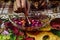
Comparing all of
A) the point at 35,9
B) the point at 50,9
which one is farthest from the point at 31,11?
the point at 50,9

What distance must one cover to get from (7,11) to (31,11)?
171mm

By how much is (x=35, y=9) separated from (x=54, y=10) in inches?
5.3

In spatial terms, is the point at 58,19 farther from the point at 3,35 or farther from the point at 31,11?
the point at 3,35

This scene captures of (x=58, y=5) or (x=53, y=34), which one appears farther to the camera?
(x=58, y=5)

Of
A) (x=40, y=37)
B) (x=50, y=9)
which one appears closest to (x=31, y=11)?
(x=50, y=9)

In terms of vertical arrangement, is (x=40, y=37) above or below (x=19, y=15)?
below

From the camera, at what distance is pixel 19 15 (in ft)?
4.05

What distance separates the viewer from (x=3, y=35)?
3.62 feet

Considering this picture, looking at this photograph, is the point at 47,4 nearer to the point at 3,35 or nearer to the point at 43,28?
the point at 43,28

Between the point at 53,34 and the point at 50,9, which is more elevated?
the point at 50,9

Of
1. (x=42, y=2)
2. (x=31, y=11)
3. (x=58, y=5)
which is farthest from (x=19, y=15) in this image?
(x=58, y=5)

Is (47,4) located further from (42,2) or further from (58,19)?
(58,19)

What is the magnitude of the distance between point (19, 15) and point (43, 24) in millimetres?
190

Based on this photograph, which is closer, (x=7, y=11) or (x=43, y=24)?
(x=43, y=24)
